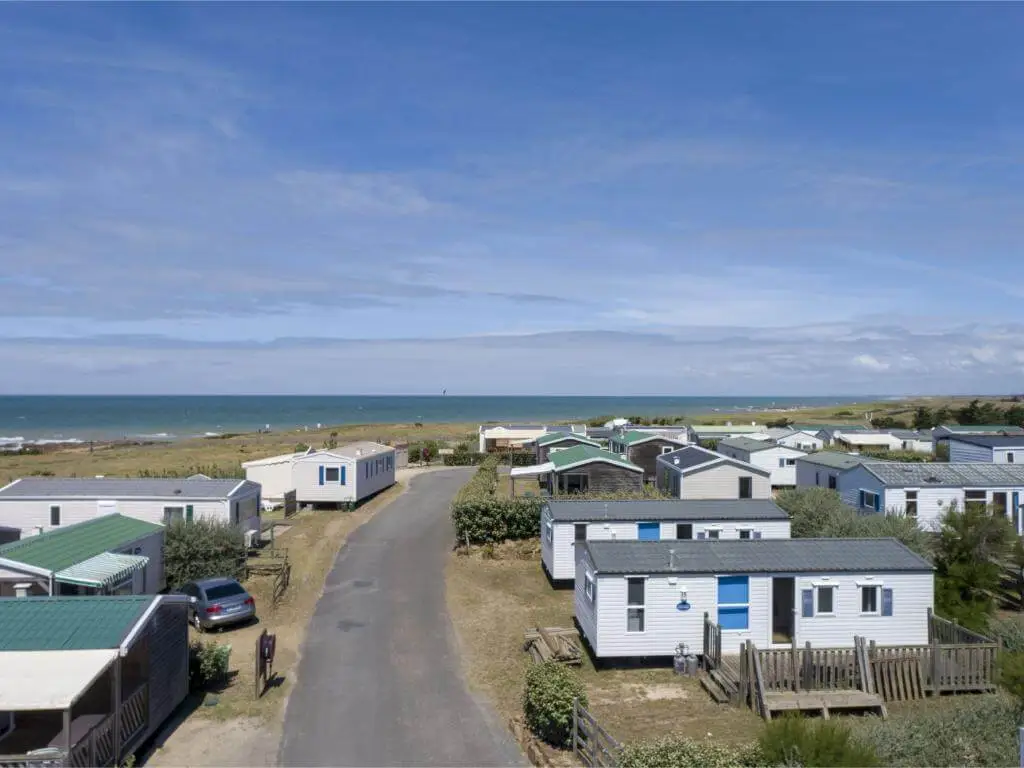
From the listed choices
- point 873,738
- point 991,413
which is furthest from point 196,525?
point 991,413

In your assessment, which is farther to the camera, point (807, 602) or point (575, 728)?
point (807, 602)

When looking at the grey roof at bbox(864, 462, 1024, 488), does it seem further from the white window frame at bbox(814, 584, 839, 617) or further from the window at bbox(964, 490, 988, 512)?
the white window frame at bbox(814, 584, 839, 617)

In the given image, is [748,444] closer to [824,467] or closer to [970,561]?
[824,467]

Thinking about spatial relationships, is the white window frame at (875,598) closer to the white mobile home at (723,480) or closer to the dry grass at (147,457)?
the white mobile home at (723,480)

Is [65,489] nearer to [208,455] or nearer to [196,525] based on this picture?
[196,525]

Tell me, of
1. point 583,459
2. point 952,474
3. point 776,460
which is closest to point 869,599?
point 952,474

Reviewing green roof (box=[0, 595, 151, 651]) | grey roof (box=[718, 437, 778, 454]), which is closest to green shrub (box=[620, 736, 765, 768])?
green roof (box=[0, 595, 151, 651])

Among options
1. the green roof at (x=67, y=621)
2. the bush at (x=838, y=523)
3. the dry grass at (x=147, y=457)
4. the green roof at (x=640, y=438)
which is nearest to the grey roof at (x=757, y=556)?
the bush at (x=838, y=523)
